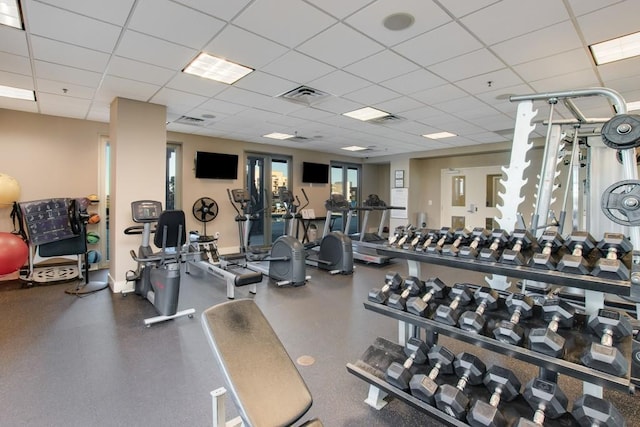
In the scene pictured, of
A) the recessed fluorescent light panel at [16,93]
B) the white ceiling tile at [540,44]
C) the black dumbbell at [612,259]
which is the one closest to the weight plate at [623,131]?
the black dumbbell at [612,259]

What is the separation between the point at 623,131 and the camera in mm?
1818

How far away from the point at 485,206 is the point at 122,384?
8.74 meters

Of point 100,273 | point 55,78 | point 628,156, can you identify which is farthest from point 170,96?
point 628,156

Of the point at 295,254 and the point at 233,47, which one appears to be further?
the point at 295,254

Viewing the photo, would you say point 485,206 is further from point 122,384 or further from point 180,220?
point 122,384

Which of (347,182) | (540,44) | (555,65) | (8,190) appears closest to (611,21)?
(540,44)

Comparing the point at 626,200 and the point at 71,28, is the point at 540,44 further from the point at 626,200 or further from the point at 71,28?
the point at 71,28

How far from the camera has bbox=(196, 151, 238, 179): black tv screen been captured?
22.7ft

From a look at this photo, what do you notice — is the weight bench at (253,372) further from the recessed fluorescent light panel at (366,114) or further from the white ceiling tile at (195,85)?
the recessed fluorescent light panel at (366,114)

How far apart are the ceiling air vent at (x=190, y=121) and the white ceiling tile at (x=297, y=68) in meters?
2.69

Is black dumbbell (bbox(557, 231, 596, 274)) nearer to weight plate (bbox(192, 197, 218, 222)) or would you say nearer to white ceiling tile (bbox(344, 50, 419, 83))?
white ceiling tile (bbox(344, 50, 419, 83))

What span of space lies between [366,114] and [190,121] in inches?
128

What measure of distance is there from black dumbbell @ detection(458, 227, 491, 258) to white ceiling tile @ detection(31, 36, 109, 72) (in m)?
3.69

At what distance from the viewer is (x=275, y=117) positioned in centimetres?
546
